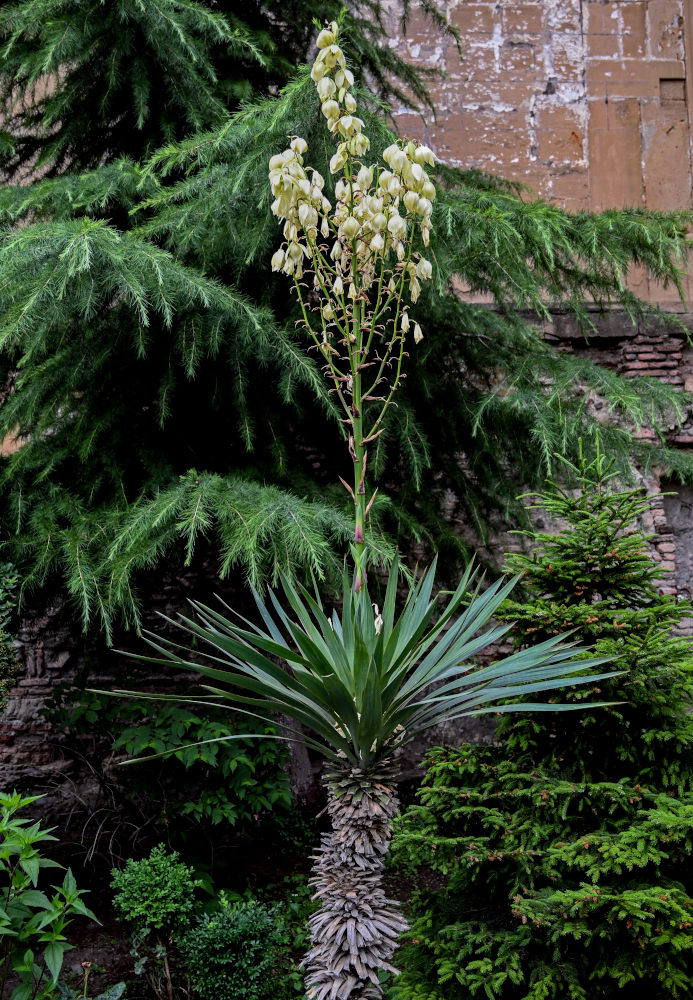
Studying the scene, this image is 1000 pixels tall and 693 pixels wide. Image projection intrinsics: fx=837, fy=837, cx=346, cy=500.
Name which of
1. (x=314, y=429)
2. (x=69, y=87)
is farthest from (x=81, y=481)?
(x=69, y=87)

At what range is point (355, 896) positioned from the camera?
1.72 metres

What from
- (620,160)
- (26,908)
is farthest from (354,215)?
(620,160)

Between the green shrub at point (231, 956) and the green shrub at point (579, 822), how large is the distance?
105 cm

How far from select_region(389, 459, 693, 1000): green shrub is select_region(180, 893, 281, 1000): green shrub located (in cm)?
105

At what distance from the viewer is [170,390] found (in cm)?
373

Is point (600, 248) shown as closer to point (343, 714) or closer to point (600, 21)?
point (343, 714)

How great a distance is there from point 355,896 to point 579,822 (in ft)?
2.53

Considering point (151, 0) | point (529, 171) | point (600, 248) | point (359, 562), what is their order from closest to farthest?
point (359, 562) → point (151, 0) → point (600, 248) → point (529, 171)

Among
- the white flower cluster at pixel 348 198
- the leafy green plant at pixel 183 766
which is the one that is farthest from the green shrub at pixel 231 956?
the white flower cluster at pixel 348 198

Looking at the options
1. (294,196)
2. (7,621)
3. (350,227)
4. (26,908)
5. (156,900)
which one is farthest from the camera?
(7,621)

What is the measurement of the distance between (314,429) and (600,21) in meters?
4.37

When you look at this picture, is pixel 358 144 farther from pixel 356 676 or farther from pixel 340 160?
pixel 356 676

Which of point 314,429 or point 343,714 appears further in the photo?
point 314,429

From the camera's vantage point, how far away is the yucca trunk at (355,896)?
5.64 ft
